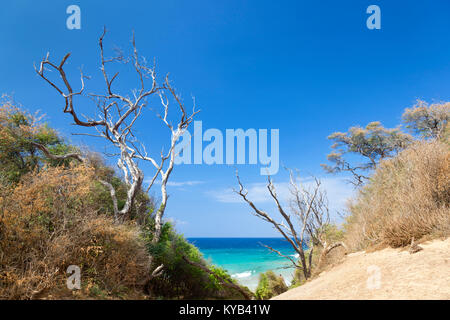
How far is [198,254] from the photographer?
12273 millimetres

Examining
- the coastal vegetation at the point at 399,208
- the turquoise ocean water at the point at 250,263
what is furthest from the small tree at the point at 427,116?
the turquoise ocean water at the point at 250,263

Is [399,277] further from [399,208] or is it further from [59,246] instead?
[59,246]

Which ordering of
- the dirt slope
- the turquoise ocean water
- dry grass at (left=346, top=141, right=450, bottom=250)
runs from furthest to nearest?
the turquoise ocean water
dry grass at (left=346, top=141, right=450, bottom=250)
the dirt slope

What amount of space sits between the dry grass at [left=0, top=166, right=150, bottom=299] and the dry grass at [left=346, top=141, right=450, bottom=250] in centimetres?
652

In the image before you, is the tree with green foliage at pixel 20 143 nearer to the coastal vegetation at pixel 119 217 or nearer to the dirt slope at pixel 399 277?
the coastal vegetation at pixel 119 217

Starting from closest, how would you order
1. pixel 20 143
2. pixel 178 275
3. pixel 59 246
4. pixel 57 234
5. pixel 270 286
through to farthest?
1. pixel 59 246
2. pixel 57 234
3. pixel 20 143
4. pixel 178 275
5. pixel 270 286

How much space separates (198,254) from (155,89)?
8940 millimetres

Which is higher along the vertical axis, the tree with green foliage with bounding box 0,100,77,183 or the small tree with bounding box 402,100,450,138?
the small tree with bounding box 402,100,450,138

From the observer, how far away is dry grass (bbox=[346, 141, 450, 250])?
4.71 meters

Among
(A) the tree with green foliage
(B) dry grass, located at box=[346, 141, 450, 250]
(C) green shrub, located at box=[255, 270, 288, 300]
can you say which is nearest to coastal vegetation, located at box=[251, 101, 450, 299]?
(B) dry grass, located at box=[346, 141, 450, 250]

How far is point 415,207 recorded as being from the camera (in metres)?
5.11

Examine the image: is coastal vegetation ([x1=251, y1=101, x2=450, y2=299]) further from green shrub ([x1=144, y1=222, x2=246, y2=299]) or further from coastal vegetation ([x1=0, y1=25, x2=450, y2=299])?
green shrub ([x1=144, y1=222, x2=246, y2=299])

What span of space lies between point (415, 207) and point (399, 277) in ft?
8.30

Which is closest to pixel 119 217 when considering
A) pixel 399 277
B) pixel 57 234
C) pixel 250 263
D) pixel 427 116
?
pixel 57 234
